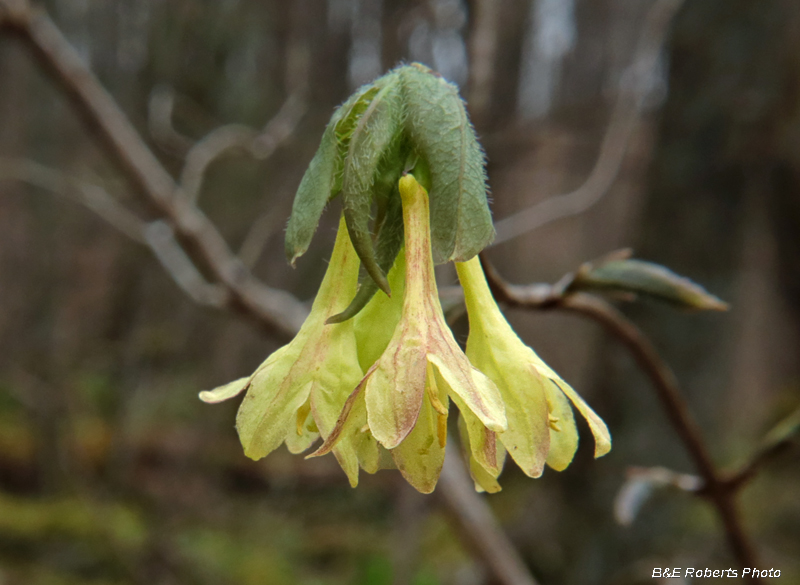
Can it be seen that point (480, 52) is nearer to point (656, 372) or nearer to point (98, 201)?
point (656, 372)

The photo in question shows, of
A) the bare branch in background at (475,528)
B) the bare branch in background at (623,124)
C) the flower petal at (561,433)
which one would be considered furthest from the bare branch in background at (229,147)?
the flower petal at (561,433)

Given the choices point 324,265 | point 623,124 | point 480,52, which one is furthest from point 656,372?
point 324,265

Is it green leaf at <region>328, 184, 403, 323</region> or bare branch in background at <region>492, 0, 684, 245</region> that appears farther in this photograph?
bare branch in background at <region>492, 0, 684, 245</region>

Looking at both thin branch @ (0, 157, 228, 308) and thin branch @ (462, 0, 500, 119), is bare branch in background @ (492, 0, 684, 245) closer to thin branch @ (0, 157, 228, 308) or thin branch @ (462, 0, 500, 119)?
thin branch @ (462, 0, 500, 119)

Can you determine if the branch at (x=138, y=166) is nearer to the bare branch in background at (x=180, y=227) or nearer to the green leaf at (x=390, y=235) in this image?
the bare branch in background at (x=180, y=227)

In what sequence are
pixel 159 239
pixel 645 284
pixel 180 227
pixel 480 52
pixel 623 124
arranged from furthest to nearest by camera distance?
pixel 623 124 < pixel 159 239 < pixel 180 227 < pixel 480 52 < pixel 645 284

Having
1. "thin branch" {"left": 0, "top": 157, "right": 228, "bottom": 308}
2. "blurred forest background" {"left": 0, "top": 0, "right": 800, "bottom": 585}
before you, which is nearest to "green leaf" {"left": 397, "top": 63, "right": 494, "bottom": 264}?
"blurred forest background" {"left": 0, "top": 0, "right": 800, "bottom": 585}

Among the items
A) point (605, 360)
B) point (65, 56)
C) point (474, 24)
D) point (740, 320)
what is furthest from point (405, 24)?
point (740, 320)
